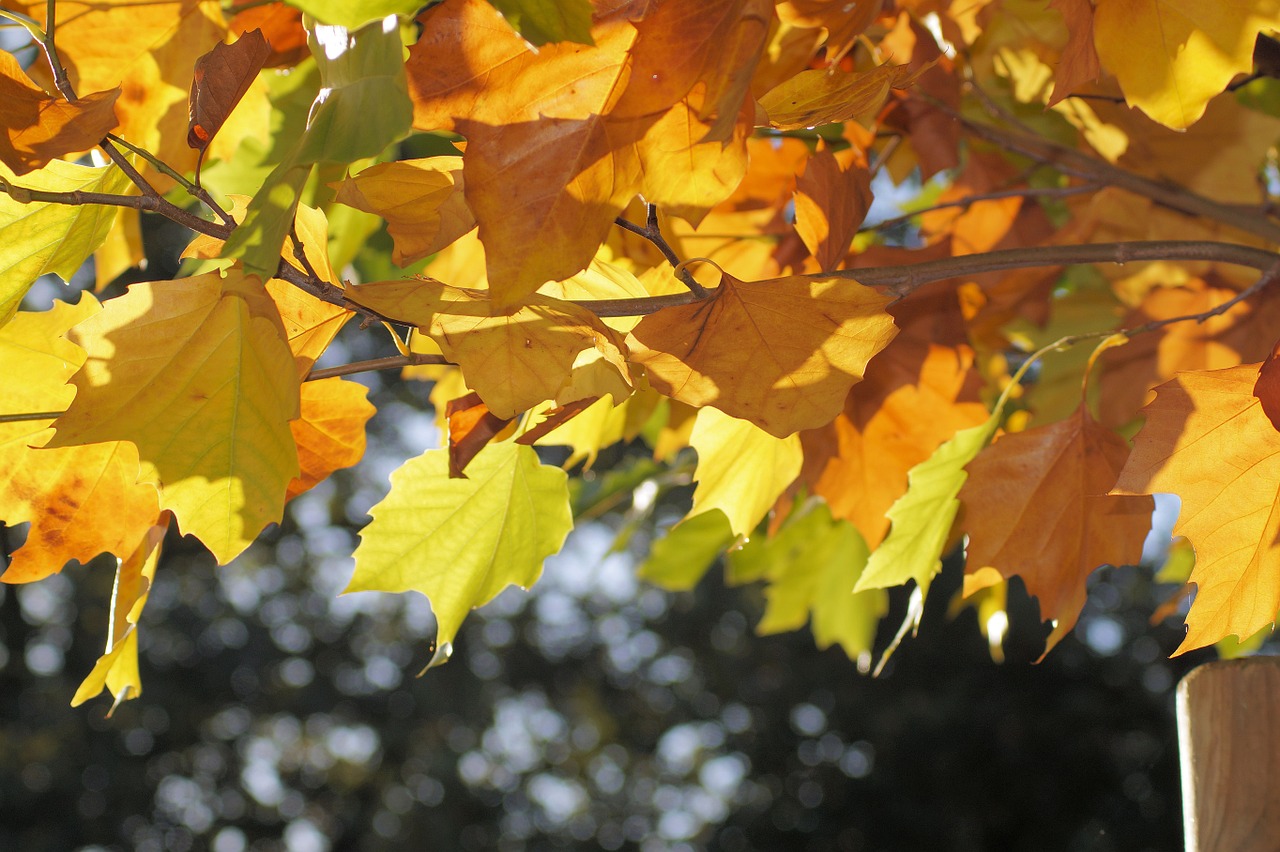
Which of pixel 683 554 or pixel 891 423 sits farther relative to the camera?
pixel 683 554

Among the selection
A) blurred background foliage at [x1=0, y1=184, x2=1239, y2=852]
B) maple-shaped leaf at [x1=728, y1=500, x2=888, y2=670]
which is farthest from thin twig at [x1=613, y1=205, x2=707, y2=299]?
blurred background foliage at [x1=0, y1=184, x2=1239, y2=852]

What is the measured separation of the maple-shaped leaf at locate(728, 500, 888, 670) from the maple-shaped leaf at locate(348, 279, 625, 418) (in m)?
0.51

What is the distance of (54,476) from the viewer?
438mm

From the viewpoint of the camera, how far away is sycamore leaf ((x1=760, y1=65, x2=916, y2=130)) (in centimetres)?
34

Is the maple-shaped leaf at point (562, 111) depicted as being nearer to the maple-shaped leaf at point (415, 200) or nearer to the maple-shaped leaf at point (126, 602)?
the maple-shaped leaf at point (415, 200)

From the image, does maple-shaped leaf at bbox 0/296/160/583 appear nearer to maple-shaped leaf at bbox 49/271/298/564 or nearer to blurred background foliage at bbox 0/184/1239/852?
maple-shaped leaf at bbox 49/271/298/564

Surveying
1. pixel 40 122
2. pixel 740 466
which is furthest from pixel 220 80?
pixel 740 466

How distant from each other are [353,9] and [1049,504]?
16.0 inches

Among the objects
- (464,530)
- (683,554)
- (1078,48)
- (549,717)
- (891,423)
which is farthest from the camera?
(549,717)

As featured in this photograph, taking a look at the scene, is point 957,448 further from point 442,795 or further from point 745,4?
point 442,795

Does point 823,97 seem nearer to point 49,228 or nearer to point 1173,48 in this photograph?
point 1173,48

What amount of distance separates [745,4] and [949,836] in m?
6.03

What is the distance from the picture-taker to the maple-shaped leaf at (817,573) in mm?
962

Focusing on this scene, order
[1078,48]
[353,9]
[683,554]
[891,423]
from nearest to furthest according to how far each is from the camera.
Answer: [353,9] < [1078,48] < [891,423] < [683,554]
